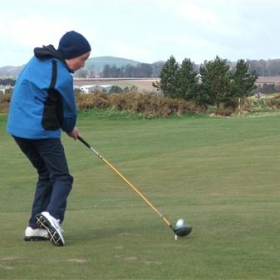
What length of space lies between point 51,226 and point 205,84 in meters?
55.0

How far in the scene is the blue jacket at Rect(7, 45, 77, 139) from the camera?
6.78m

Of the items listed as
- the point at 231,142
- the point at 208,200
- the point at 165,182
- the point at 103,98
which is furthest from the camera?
the point at 103,98

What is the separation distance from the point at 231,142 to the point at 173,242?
72.9 feet

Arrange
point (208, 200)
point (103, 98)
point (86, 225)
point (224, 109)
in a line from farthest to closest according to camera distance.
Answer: point (224, 109)
point (103, 98)
point (208, 200)
point (86, 225)

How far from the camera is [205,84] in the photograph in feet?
201

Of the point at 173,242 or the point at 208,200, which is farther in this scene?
the point at 208,200

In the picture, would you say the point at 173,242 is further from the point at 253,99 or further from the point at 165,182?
the point at 253,99

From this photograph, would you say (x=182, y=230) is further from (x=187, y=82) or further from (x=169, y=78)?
(x=169, y=78)

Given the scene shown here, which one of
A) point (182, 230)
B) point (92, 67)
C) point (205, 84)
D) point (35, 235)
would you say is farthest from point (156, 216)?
point (92, 67)

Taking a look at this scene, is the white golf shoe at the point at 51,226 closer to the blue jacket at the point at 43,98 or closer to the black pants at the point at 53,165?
the black pants at the point at 53,165

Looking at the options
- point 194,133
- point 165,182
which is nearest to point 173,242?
point 165,182

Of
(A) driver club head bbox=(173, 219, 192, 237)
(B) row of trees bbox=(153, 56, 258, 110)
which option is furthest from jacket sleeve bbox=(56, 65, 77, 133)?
(B) row of trees bbox=(153, 56, 258, 110)

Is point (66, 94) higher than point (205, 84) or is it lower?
higher

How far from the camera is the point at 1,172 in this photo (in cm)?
2053
